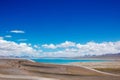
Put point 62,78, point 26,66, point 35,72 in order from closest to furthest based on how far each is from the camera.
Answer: point 62,78 < point 35,72 < point 26,66

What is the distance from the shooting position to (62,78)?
958 inches

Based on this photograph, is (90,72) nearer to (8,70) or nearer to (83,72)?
(83,72)

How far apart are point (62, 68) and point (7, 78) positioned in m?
9.87

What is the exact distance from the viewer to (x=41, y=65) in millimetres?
29406

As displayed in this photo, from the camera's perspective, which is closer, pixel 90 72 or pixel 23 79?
pixel 23 79

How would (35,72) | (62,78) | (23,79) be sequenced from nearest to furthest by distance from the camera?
(23,79), (62,78), (35,72)

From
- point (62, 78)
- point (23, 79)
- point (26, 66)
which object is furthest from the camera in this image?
point (26, 66)

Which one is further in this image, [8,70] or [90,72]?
[90,72]

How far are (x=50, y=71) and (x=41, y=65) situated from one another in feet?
5.88

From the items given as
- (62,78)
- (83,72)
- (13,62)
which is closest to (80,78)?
(62,78)

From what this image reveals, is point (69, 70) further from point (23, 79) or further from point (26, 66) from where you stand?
point (23, 79)

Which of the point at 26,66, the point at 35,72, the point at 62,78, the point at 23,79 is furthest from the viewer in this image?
the point at 26,66

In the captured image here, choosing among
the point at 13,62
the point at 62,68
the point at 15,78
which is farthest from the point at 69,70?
the point at 15,78

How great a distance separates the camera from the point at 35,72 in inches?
1071
